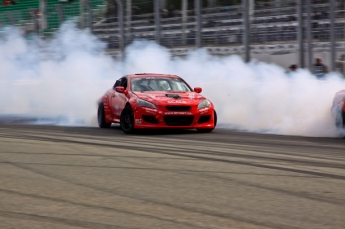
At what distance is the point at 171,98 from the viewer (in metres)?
13.0

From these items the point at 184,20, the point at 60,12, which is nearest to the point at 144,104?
the point at 184,20

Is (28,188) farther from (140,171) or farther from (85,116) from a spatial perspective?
(85,116)

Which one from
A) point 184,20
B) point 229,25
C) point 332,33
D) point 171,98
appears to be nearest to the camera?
point 171,98

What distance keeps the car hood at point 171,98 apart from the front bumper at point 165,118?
156 millimetres

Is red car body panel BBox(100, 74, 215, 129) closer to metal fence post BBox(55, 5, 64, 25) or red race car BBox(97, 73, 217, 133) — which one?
red race car BBox(97, 73, 217, 133)

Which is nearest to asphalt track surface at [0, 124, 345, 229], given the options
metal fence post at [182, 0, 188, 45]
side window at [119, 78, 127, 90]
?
side window at [119, 78, 127, 90]

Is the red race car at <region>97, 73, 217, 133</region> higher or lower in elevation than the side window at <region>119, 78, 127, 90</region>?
lower

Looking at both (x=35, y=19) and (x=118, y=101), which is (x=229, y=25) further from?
(x=35, y=19)

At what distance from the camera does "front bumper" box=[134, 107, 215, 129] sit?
41.9 ft

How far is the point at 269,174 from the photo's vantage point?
23.8 ft

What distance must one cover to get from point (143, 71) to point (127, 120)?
676 cm

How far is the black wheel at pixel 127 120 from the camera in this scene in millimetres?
12984

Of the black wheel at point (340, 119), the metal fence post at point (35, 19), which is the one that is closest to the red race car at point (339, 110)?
the black wheel at point (340, 119)

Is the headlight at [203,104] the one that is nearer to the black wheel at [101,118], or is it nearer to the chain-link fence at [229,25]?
the black wheel at [101,118]
